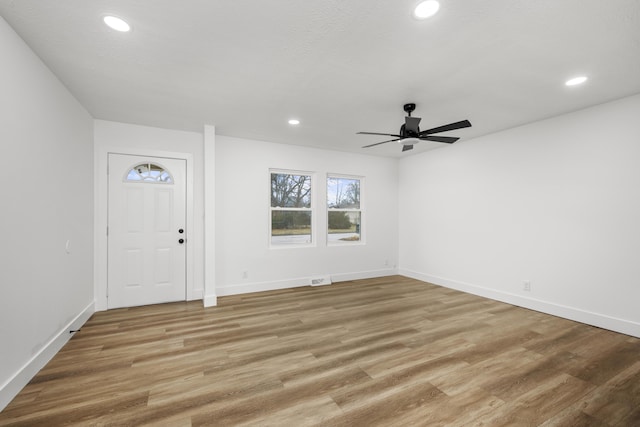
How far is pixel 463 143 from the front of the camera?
486 cm

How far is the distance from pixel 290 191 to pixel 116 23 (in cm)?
357

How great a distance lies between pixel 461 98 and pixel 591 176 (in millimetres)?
1894

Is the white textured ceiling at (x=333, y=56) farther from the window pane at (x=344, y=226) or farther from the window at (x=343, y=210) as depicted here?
the window pane at (x=344, y=226)

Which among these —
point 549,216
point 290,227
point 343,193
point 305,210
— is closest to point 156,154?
point 290,227

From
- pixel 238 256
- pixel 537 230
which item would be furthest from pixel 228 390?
pixel 537 230

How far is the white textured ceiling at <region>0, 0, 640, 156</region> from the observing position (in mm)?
1808

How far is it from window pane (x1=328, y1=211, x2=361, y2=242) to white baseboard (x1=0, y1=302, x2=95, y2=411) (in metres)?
3.95

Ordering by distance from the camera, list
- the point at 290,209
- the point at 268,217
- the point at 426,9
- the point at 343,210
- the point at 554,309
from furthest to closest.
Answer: the point at 343,210 < the point at 290,209 < the point at 268,217 < the point at 554,309 < the point at 426,9

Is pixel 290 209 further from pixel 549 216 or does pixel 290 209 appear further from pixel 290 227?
pixel 549 216

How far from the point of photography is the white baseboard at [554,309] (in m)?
3.10

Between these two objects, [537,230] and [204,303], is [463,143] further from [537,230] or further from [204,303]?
[204,303]

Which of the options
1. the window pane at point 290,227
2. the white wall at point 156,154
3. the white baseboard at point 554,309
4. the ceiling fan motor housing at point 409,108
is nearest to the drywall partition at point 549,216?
the white baseboard at point 554,309

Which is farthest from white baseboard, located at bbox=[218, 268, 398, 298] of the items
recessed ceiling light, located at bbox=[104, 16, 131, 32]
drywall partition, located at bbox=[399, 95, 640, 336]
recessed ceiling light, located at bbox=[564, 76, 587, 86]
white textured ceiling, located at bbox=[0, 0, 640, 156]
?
recessed ceiling light, located at bbox=[564, 76, 587, 86]

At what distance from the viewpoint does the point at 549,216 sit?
3.75 meters
